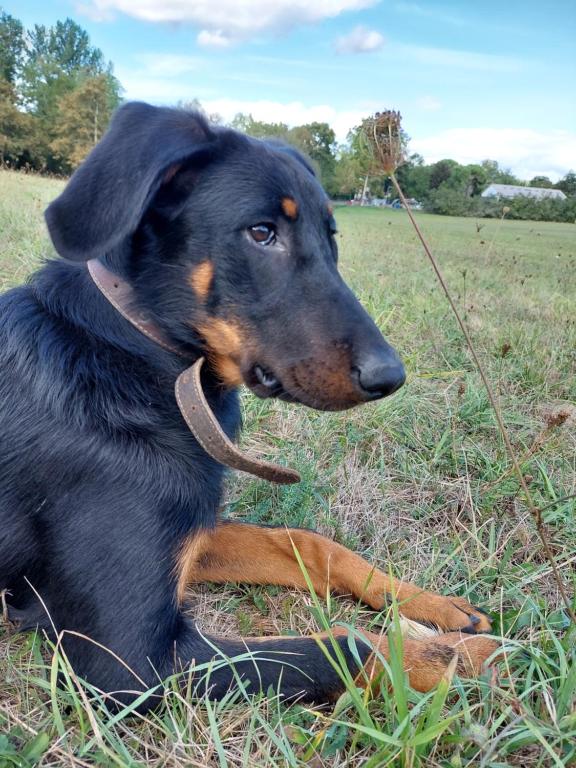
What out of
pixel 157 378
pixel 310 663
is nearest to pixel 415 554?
pixel 310 663

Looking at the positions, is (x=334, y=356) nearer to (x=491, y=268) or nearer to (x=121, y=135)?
(x=121, y=135)

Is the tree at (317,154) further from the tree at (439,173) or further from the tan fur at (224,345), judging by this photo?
the tree at (439,173)

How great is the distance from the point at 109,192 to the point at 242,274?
451mm

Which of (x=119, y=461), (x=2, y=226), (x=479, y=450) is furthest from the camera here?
(x=2, y=226)

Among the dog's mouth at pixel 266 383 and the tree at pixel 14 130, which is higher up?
the tree at pixel 14 130

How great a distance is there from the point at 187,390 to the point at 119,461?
0.96 feet

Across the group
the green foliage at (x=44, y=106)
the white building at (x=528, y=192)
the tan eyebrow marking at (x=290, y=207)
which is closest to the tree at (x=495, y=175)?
the white building at (x=528, y=192)

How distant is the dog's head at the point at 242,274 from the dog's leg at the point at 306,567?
2.26ft

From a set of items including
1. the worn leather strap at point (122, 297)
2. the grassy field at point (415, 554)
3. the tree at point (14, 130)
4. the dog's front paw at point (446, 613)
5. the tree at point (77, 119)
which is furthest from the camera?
the tree at point (77, 119)

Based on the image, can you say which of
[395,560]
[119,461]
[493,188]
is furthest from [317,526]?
[493,188]

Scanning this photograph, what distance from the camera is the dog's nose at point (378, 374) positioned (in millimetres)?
1760

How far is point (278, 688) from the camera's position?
1.63 m

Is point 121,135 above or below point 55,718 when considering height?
above

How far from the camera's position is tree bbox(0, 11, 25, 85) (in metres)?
33.8
